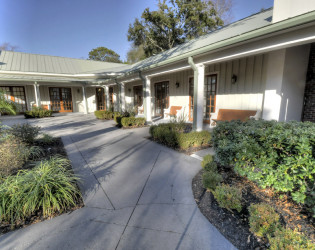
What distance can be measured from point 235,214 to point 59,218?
88.0 inches

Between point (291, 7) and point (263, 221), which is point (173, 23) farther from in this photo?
point (263, 221)

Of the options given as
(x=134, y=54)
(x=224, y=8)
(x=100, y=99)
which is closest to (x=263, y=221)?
(x=100, y=99)

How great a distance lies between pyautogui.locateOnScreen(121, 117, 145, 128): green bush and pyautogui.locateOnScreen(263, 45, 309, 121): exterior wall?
5.11m

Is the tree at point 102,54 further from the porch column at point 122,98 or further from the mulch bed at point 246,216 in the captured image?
the mulch bed at point 246,216

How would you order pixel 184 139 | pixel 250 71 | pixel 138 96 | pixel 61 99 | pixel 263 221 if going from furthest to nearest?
pixel 61 99
pixel 138 96
pixel 250 71
pixel 184 139
pixel 263 221

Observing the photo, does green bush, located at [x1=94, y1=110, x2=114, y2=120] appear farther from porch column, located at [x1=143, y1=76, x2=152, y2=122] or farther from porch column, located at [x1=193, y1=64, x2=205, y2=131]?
porch column, located at [x1=193, y1=64, x2=205, y2=131]

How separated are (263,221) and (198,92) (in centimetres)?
415

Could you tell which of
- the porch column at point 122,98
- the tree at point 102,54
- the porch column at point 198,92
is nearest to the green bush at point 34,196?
the porch column at point 198,92

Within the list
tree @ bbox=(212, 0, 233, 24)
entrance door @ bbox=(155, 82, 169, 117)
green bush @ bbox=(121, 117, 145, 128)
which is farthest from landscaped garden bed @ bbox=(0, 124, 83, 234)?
tree @ bbox=(212, 0, 233, 24)

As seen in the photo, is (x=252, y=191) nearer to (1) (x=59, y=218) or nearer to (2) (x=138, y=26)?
(1) (x=59, y=218)

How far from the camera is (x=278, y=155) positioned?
6.87 feet

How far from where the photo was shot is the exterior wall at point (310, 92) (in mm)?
5223

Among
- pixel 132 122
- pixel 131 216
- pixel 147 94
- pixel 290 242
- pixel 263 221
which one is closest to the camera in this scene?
pixel 290 242

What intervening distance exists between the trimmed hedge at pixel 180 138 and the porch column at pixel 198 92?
0.64 m
